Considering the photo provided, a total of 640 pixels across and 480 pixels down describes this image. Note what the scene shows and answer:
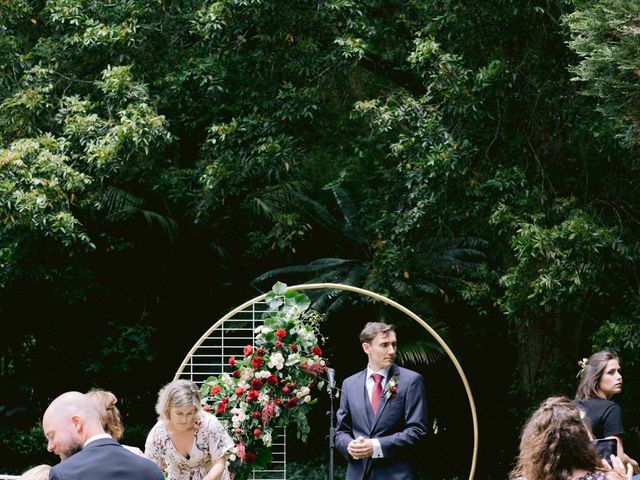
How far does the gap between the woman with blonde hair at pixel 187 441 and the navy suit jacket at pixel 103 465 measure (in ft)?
6.48

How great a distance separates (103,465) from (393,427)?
299cm

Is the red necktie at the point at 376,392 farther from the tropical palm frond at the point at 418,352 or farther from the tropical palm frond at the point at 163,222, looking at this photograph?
the tropical palm frond at the point at 163,222

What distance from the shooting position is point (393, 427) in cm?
→ 596

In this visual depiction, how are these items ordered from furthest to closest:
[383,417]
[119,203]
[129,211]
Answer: [129,211]
[119,203]
[383,417]

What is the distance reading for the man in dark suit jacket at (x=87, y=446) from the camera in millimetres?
3232

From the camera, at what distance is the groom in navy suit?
587 cm

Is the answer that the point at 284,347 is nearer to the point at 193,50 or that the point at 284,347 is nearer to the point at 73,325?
the point at 193,50

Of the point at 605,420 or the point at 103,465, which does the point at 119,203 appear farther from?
the point at 103,465

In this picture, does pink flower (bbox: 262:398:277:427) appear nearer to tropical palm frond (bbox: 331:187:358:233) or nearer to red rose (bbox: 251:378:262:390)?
red rose (bbox: 251:378:262:390)

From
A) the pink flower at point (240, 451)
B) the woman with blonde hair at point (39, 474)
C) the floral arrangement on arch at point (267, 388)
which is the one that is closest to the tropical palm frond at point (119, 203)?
the floral arrangement on arch at point (267, 388)

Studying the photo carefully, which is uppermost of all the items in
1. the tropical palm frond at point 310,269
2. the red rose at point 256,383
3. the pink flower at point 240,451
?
the tropical palm frond at point 310,269

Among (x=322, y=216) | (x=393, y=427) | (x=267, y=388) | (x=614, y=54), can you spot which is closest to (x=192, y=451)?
(x=267, y=388)

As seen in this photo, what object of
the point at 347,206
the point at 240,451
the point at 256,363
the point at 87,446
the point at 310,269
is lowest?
the point at 240,451

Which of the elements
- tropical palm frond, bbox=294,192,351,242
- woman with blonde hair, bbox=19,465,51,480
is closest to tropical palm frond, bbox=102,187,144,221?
tropical palm frond, bbox=294,192,351,242
